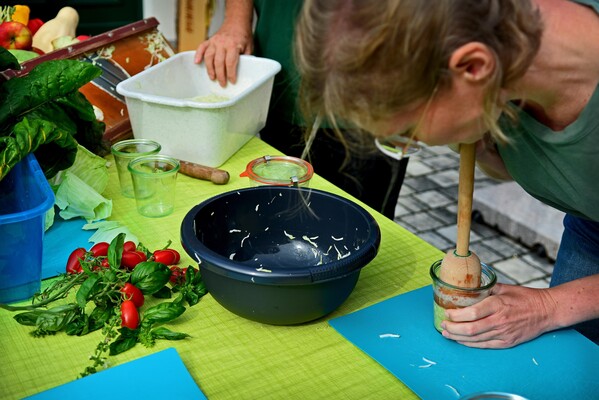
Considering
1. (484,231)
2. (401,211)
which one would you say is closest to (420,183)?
(401,211)

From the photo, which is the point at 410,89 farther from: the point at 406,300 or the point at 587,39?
the point at 406,300

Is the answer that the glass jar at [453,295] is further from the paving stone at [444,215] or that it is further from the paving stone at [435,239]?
the paving stone at [444,215]

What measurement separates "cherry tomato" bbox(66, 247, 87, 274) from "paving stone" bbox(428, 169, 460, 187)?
3059 mm

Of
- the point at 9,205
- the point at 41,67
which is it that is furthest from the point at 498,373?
the point at 41,67

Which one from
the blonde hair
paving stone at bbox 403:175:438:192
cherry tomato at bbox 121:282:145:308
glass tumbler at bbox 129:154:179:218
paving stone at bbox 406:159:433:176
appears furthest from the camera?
paving stone at bbox 406:159:433:176

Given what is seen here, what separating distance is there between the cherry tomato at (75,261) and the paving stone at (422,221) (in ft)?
8.05

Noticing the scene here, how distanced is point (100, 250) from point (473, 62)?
2.96 feet

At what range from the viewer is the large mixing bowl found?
4.14ft

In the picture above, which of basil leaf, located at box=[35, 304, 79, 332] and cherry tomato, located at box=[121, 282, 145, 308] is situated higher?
cherry tomato, located at box=[121, 282, 145, 308]

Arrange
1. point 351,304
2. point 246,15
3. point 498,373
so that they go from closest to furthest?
point 498,373 < point 351,304 < point 246,15

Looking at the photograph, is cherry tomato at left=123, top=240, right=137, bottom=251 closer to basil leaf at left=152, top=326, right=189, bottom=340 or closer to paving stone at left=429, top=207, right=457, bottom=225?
basil leaf at left=152, top=326, right=189, bottom=340

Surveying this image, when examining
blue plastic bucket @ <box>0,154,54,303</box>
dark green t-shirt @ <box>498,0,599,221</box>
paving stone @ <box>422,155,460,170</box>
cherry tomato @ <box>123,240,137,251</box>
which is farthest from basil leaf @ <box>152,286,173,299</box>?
paving stone @ <box>422,155,460,170</box>

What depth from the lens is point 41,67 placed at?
177cm

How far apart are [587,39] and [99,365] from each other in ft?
3.31
